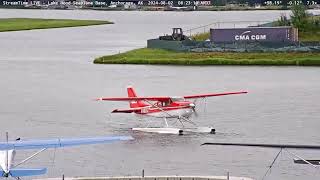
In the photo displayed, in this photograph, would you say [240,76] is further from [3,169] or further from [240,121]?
[3,169]

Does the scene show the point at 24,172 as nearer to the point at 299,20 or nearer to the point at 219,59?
the point at 219,59

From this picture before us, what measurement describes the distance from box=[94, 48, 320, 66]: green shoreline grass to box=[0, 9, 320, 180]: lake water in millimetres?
1327

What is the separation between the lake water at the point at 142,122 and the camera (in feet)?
94.9

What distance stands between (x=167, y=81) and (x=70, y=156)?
865 inches

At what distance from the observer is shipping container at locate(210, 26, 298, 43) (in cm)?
6575

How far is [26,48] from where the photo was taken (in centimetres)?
8144

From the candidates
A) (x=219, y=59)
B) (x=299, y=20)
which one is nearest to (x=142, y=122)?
(x=219, y=59)

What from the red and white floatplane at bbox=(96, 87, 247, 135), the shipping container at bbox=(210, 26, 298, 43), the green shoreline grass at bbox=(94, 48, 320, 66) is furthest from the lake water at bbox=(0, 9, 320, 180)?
the shipping container at bbox=(210, 26, 298, 43)

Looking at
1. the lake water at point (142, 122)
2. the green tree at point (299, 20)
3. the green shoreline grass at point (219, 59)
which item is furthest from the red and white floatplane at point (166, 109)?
the green tree at point (299, 20)

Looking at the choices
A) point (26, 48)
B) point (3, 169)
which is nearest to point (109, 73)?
point (26, 48)

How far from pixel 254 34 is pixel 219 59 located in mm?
4971

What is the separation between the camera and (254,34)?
66.1m

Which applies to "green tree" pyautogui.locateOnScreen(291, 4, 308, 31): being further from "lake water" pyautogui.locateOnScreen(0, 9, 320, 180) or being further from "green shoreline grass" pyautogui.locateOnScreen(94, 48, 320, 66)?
"lake water" pyautogui.locateOnScreen(0, 9, 320, 180)

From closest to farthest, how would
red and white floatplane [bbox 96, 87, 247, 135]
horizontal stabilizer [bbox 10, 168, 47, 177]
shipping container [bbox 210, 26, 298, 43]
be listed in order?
horizontal stabilizer [bbox 10, 168, 47, 177], red and white floatplane [bbox 96, 87, 247, 135], shipping container [bbox 210, 26, 298, 43]
